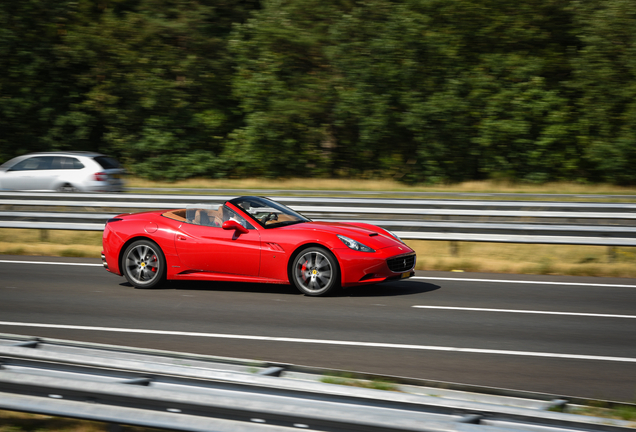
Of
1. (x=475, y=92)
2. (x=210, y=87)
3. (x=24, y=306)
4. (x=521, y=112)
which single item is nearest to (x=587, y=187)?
(x=521, y=112)

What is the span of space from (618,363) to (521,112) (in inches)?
732

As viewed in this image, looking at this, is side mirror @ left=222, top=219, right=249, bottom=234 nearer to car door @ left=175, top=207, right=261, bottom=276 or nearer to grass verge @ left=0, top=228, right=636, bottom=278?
car door @ left=175, top=207, right=261, bottom=276

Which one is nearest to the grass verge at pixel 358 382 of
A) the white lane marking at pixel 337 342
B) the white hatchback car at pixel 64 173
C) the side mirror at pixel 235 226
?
the white lane marking at pixel 337 342

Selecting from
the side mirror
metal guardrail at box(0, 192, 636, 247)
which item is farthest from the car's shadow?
metal guardrail at box(0, 192, 636, 247)

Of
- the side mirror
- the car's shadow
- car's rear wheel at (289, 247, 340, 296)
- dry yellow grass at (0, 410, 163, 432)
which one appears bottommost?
dry yellow grass at (0, 410, 163, 432)

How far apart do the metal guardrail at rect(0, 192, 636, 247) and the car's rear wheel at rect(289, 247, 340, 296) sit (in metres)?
3.68

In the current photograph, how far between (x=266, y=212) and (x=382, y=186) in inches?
562

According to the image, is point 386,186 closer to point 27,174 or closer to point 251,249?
point 27,174

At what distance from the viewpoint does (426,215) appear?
39.8ft

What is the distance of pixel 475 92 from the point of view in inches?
923

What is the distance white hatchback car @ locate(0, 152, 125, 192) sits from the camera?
774 inches

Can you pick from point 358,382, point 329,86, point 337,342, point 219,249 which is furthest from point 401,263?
point 329,86

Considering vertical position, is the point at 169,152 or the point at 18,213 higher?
the point at 169,152

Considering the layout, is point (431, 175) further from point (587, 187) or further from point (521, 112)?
point (587, 187)
